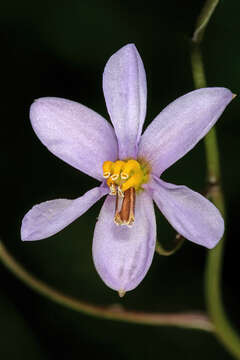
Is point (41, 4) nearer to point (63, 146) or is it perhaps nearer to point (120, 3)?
point (120, 3)

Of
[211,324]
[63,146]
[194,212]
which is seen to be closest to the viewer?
[194,212]

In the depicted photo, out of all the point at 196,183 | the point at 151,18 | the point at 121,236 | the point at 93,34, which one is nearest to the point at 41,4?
the point at 93,34

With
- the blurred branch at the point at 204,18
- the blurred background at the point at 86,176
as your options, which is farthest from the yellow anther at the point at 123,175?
the blurred background at the point at 86,176

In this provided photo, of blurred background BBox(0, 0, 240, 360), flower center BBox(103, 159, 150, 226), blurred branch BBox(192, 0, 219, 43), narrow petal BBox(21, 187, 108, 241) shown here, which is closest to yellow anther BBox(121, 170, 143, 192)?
flower center BBox(103, 159, 150, 226)

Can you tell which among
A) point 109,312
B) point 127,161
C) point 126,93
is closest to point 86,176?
point 109,312

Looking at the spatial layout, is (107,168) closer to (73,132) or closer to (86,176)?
(73,132)

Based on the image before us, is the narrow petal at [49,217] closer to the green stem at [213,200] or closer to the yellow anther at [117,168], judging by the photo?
the yellow anther at [117,168]

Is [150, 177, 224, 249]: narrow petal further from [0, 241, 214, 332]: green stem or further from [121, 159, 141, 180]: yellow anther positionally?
[0, 241, 214, 332]: green stem
